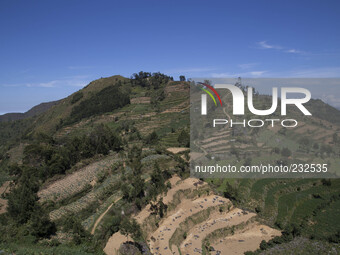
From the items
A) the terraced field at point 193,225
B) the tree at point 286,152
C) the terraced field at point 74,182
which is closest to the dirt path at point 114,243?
the terraced field at point 193,225

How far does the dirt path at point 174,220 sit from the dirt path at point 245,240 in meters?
3.07

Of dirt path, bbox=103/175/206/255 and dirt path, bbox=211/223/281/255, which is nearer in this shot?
dirt path, bbox=103/175/206/255

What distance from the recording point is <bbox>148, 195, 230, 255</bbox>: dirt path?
15.6m

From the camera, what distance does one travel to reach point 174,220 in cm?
1862

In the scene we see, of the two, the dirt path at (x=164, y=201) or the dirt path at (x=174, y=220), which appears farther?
the dirt path at (x=174, y=220)

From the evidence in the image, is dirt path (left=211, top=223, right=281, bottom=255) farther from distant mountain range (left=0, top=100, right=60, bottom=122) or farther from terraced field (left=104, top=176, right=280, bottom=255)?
distant mountain range (left=0, top=100, right=60, bottom=122)

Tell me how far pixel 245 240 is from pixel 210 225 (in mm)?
2732

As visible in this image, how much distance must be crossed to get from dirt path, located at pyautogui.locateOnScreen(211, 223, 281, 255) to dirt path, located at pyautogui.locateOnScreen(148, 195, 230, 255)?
10.1 feet

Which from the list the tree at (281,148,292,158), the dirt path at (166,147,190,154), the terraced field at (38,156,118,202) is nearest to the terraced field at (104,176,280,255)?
the terraced field at (38,156,118,202)

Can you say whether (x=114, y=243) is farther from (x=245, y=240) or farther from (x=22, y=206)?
(x=245, y=240)

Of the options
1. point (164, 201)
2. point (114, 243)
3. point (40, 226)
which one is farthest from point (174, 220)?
Answer: point (40, 226)

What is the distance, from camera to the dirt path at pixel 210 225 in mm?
16344

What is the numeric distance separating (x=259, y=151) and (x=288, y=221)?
Answer: 11555 millimetres

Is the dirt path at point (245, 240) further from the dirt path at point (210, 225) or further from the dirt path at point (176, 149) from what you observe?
the dirt path at point (176, 149)
